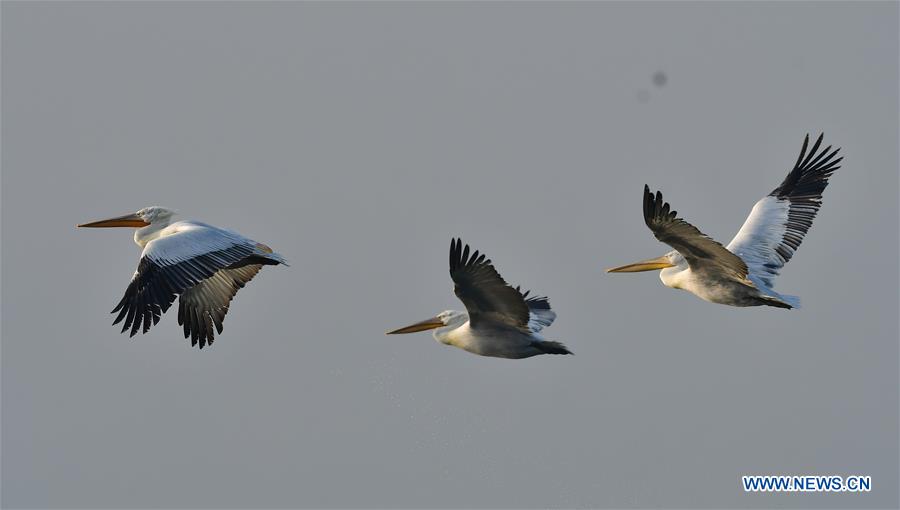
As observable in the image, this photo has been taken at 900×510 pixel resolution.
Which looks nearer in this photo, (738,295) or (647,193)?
(647,193)

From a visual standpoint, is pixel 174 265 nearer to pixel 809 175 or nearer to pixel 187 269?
pixel 187 269

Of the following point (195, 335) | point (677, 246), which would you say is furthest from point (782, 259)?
point (195, 335)

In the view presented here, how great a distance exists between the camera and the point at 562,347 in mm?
14031

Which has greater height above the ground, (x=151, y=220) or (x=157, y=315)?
(x=151, y=220)

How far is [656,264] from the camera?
16.4 meters

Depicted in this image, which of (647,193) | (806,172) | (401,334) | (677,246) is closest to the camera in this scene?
(647,193)

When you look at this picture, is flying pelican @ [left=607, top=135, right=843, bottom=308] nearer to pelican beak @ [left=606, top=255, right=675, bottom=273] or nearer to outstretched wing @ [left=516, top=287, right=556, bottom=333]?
pelican beak @ [left=606, top=255, right=675, bottom=273]

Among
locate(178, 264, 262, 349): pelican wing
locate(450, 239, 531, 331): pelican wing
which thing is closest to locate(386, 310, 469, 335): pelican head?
locate(450, 239, 531, 331): pelican wing

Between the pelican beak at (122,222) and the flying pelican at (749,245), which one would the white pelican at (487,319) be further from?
the pelican beak at (122,222)

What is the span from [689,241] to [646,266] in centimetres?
219

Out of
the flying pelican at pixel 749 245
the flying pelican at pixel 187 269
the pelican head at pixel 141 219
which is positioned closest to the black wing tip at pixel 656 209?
the flying pelican at pixel 749 245

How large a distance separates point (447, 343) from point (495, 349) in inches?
24.6

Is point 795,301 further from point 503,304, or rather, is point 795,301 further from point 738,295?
point 503,304

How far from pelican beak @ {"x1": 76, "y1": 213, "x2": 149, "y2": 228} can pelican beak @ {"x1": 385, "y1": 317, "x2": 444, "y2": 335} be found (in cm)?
308
